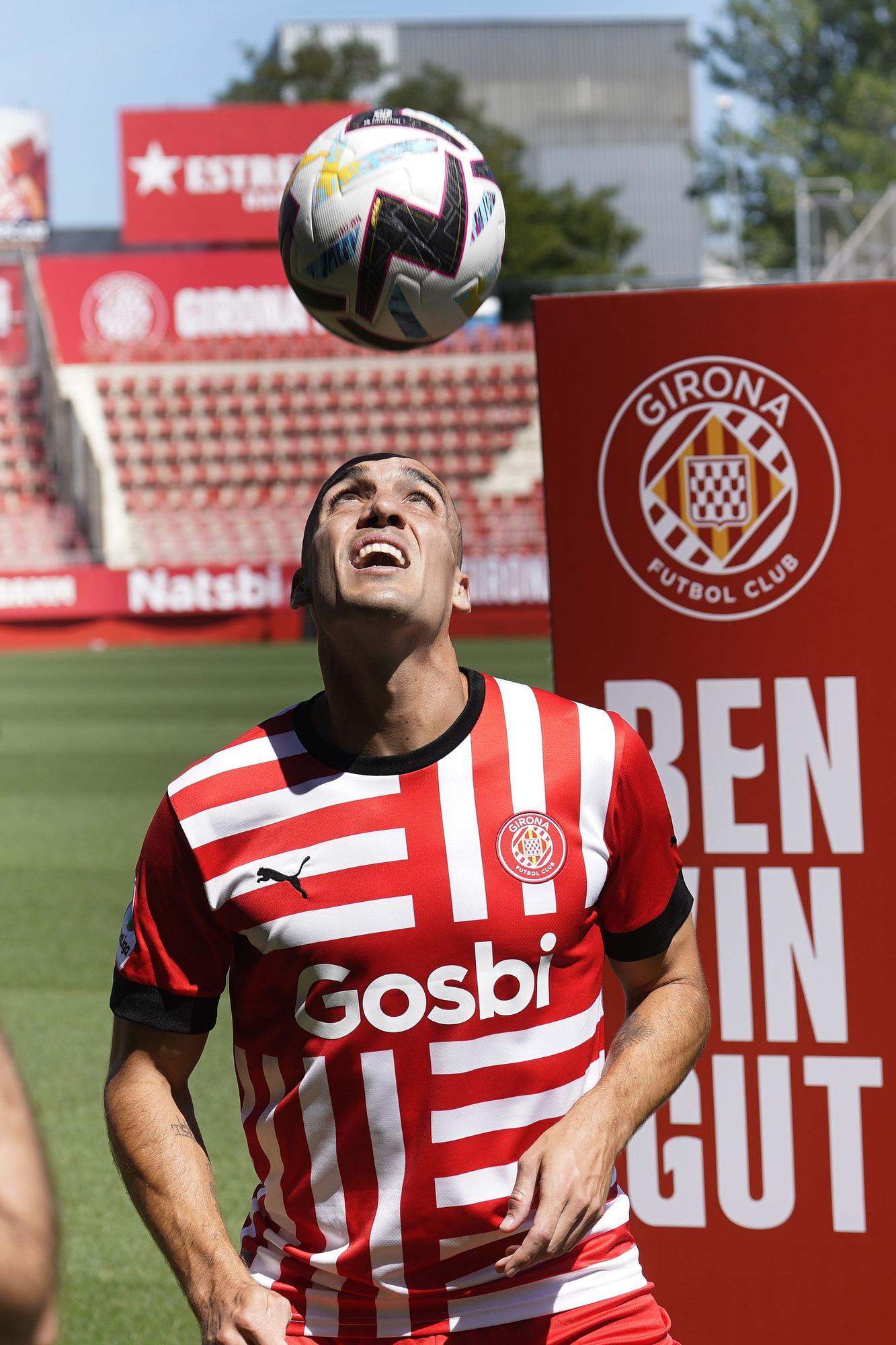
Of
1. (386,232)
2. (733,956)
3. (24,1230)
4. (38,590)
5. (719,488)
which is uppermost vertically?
(386,232)

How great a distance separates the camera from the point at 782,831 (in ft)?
9.43

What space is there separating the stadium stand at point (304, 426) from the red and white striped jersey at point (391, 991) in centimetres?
2620

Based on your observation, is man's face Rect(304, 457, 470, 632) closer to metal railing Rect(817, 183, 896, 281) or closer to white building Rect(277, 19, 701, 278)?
metal railing Rect(817, 183, 896, 281)

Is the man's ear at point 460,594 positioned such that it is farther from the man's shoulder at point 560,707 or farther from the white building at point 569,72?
the white building at point 569,72

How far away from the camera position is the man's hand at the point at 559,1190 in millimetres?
1921

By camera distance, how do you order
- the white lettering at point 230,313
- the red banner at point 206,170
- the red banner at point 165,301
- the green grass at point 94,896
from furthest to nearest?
1. the red banner at point 206,170
2. the white lettering at point 230,313
3. the red banner at point 165,301
4. the green grass at point 94,896

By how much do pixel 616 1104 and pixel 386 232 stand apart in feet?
5.47

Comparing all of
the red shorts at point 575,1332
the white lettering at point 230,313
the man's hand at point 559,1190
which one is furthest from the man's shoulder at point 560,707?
the white lettering at point 230,313

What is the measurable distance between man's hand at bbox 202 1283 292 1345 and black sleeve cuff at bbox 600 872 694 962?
69 centimetres

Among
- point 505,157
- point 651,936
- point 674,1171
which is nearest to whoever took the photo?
point 651,936

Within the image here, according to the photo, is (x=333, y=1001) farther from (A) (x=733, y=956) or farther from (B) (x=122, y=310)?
(B) (x=122, y=310)

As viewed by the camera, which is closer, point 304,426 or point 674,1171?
point 674,1171

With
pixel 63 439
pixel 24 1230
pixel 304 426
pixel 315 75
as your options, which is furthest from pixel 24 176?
pixel 24 1230

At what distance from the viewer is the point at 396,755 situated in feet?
7.30
